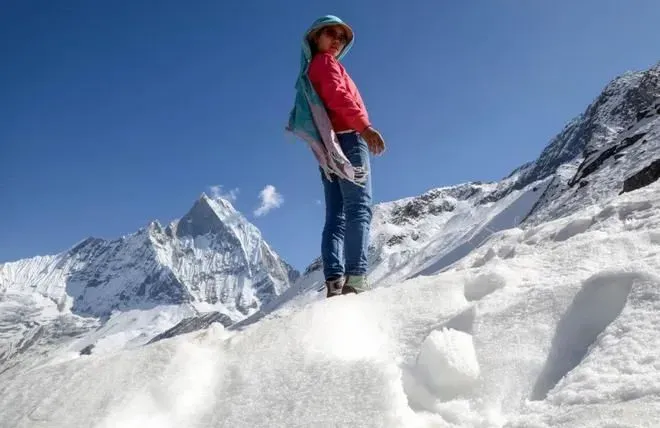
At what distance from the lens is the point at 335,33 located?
5203 mm

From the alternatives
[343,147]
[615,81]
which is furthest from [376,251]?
[343,147]

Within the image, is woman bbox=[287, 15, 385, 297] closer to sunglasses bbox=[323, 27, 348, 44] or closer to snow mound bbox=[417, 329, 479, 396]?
sunglasses bbox=[323, 27, 348, 44]

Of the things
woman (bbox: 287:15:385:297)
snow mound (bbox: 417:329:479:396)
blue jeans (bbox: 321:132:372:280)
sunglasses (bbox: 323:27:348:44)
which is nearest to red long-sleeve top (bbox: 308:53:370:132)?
woman (bbox: 287:15:385:297)

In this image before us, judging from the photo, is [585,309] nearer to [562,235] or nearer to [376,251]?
[562,235]

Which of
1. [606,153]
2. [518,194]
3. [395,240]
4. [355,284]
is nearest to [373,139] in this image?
[355,284]

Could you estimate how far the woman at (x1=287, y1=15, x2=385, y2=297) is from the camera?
4844 mm

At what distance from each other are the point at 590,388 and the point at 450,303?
1200 millimetres

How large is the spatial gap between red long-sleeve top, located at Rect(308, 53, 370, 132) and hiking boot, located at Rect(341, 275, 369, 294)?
1.39 meters

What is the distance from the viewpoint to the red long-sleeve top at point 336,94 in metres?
4.85

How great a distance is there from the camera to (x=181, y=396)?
256 cm

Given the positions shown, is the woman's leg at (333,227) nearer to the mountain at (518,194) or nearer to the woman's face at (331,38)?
the woman's face at (331,38)

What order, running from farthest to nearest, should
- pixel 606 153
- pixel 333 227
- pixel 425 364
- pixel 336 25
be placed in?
1. pixel 606 153
2. pixel 333 227
3. pixel 336 25
4. pixel 425 364

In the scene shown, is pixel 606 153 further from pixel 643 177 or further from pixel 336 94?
pixel 336 94

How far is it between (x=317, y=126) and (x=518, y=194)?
10812 centimetres
